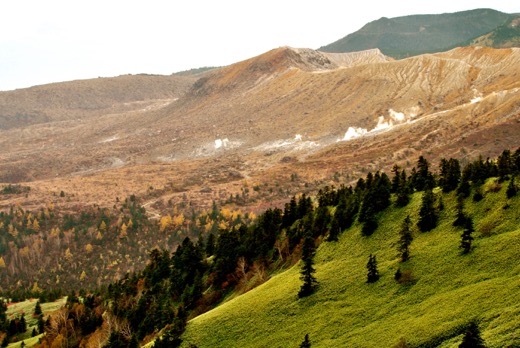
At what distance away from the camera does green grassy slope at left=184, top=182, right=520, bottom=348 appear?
32.1 meters

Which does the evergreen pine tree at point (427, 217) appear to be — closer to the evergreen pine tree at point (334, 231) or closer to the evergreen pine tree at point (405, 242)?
the evergreen pine tree at point (405, 242)

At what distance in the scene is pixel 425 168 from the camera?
60312 millimetres

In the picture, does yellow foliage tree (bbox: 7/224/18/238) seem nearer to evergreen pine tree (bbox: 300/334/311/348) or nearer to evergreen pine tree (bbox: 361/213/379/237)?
evergreen pine tree (bbox: 361/213/379/237)

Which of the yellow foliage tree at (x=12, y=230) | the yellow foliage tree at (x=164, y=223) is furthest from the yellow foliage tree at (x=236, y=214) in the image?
the yellow foliage tree at (x=12, y=230)

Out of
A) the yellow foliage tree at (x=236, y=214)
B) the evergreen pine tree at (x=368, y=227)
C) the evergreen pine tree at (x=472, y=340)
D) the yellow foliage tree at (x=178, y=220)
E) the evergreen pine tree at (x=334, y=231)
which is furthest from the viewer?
the yellow foliage tree at (x=178, y=220)

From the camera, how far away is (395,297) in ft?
130

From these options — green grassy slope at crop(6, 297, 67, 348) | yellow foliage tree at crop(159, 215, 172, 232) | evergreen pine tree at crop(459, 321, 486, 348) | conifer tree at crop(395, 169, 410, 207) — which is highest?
conifer tree at crop(395, 169, 410, 207)

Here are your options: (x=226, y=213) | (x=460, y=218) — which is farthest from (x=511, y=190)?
(x=226, y=213)

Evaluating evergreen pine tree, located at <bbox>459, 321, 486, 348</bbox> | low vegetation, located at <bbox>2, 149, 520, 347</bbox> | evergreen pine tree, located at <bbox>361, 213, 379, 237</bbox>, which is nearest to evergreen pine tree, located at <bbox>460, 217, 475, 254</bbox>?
low vegetation, located at <bbox>2, 149, 520, 347</bbox>

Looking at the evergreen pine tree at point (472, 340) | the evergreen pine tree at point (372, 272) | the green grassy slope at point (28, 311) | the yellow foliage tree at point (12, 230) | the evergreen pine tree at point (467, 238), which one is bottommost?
the green grassy slope at point (28, 311)

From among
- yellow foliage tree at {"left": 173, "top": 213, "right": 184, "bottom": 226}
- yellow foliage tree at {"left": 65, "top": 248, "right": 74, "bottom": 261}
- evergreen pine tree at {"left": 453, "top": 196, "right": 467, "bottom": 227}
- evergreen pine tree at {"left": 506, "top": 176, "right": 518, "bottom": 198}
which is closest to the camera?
evergreen pine tree at {"left": 506, "top": 176, "right": 518, "bottom": 198}

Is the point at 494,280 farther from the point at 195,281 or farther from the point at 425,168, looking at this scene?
the point at 195,281

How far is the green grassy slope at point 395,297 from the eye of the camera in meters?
32.1

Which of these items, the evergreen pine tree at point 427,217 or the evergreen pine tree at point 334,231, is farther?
the evergreen pine tree at point 334,231
